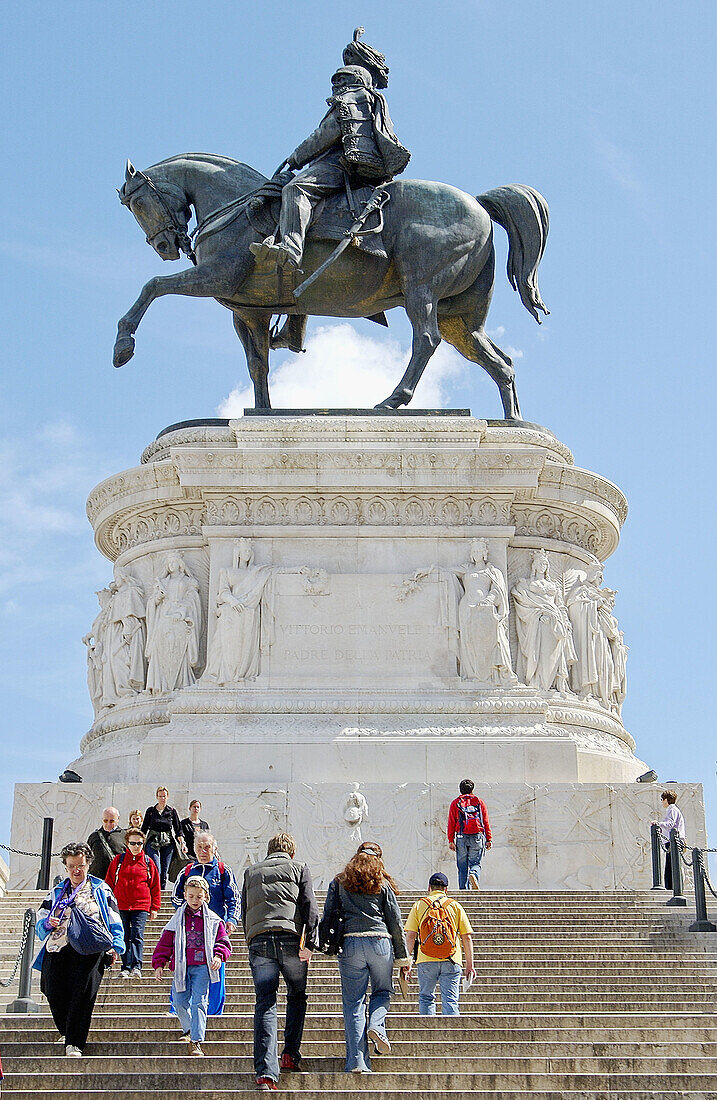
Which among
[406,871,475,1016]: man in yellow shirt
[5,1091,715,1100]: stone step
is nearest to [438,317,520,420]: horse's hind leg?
[406,871,475,1016]: man in yellow shirt

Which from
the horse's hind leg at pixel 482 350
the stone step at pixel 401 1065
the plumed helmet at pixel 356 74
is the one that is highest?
the plumed helmet at pixel 356 74

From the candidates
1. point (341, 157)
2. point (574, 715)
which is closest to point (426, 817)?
point (574, 715)

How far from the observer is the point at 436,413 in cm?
2616

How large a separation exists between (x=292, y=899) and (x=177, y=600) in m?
12.6

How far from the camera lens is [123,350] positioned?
85.1 feet

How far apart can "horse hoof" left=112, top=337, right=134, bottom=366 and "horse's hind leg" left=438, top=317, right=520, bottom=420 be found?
5.18 metres

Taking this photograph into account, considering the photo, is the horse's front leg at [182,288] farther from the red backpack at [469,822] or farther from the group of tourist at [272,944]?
the group of tourist at [272,944]

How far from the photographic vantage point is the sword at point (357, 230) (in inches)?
1026

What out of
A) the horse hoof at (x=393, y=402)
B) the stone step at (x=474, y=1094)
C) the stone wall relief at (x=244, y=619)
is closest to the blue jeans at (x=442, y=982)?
the stone step at (x=474, y=1094)

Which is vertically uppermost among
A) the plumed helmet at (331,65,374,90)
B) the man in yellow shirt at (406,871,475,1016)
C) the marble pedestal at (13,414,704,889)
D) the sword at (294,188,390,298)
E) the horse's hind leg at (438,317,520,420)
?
the plumed helmet at (331,65,374,90)

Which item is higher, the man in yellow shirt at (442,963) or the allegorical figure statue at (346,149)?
the allegorical figure statue at (346,149)

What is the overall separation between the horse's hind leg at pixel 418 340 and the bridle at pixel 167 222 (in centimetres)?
353

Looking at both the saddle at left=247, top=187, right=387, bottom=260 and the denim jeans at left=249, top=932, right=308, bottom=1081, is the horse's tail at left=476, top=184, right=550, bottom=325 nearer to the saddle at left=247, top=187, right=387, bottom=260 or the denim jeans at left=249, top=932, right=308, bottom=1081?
the saddle at left=247, top=187, right=387, bottom=260

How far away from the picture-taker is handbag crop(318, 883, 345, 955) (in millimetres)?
Answer: 12781
